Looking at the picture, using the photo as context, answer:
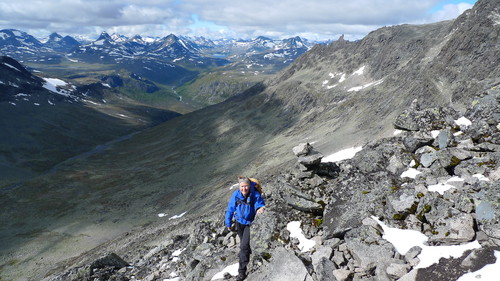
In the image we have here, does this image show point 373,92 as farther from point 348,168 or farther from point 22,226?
point 22,226

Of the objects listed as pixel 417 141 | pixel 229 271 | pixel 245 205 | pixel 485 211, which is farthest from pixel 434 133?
pixel 229 271

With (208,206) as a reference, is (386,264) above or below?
above

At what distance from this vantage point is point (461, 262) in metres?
10.4

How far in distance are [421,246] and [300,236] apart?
18.5ft

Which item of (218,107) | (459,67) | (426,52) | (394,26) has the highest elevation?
→ (394,26)

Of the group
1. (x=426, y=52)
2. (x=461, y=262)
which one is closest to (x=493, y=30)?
(x=426, y=52)

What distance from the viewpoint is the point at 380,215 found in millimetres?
14555

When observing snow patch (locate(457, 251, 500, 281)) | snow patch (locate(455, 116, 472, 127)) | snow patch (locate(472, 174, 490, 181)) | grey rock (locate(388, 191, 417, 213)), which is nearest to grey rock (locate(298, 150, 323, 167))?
grey rock (locate(388, 191, 417, 213))

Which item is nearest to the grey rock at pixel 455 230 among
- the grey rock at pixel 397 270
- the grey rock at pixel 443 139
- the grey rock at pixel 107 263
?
the grey rock at pixel 397 270

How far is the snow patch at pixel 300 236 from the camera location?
48.2 feet

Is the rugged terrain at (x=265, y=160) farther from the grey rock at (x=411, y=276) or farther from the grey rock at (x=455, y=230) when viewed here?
the grey rock at (x=411, y=276)

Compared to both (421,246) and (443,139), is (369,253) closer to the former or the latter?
(421,246)

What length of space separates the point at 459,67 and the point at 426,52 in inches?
1394

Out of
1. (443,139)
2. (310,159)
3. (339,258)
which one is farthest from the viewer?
(310,159)
